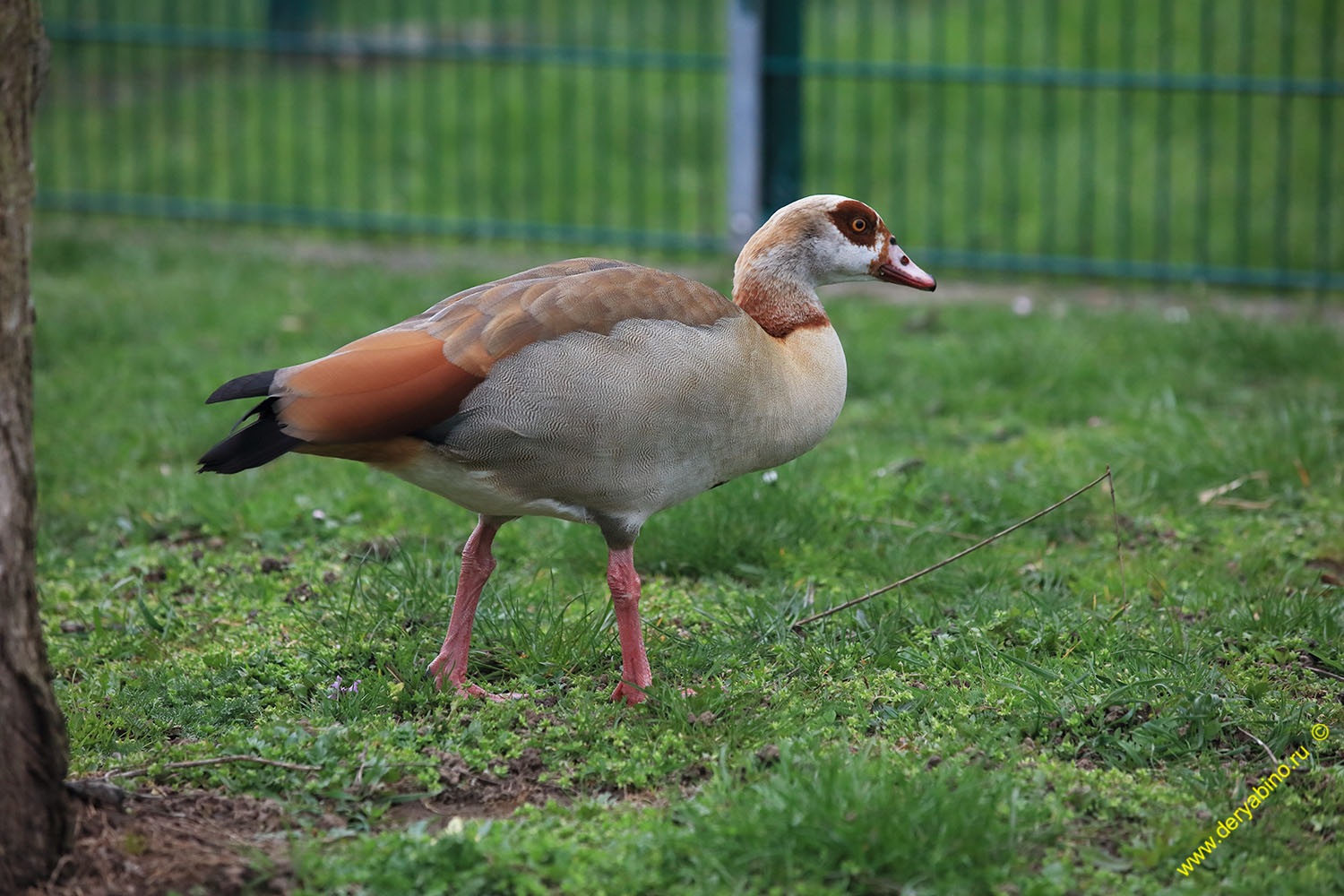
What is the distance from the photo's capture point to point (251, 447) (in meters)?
3.26

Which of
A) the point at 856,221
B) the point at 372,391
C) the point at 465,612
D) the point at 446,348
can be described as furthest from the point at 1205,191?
the point at 372,391

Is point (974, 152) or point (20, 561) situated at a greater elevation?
point (974, 152)

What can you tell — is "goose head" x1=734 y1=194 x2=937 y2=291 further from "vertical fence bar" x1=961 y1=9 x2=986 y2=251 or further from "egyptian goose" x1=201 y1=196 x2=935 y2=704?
"vertical fence bar" x1=961 y1=9 x2=986 y2=251

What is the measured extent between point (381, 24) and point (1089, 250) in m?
9.47

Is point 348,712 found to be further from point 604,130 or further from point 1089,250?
point 604,130

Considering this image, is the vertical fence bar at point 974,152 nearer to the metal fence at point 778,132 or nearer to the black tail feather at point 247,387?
the metal fence at point 778,132

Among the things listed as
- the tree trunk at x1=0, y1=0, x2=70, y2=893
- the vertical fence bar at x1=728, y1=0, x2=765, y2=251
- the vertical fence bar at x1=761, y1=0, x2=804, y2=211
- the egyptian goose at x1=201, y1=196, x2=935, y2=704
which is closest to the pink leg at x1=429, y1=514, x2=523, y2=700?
the egyptian goose at x1=201, y1=196, x2=935, y2=704

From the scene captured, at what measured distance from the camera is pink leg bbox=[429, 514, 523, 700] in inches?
151

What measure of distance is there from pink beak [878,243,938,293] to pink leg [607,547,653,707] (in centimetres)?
112

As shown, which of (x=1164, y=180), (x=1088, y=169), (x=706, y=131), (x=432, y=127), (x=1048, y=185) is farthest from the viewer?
(x=432, y=127)

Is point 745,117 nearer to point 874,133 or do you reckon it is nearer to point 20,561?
point 874,133

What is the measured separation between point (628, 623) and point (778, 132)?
5529 mm

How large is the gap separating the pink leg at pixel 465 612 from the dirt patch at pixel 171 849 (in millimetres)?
705

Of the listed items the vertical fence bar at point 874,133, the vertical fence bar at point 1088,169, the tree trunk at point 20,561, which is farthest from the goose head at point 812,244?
the vertical fence bar at point 874,133
